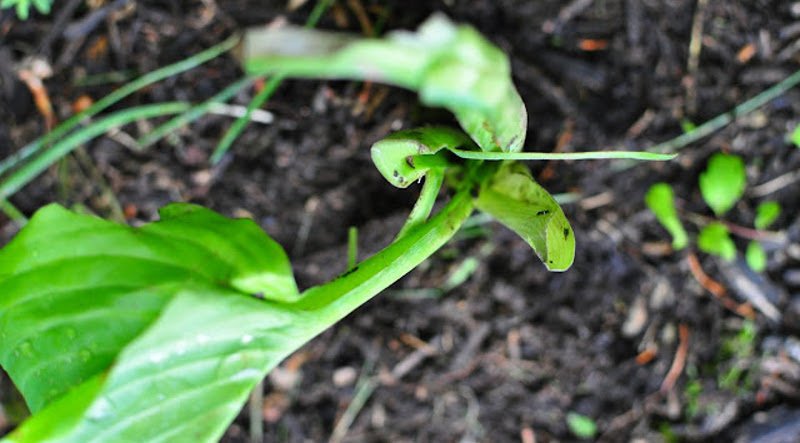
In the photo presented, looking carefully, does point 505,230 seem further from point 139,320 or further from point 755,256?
point 139,320

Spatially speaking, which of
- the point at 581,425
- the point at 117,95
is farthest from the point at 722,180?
the point at 117,95

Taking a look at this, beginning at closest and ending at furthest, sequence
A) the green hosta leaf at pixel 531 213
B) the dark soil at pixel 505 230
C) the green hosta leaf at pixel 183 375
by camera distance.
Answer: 1. the green hosta leaf at pixel 183 375
2. the green hosta leaf at pixel 531 213
3. the dark soil at pixel 505 230

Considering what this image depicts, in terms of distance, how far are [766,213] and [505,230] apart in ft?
1.75

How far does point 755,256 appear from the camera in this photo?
1.42 metres

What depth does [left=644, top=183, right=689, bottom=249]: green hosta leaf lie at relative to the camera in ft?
4.40

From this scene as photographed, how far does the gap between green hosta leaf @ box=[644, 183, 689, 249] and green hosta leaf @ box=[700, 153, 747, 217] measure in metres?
0.07

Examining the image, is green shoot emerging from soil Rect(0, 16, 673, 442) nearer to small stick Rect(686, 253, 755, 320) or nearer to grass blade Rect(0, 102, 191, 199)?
grass blade Rect(0, 102, 191, 199)

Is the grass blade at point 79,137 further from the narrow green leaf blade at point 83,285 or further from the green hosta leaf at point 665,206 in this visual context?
the green hosta leaf at point 665,206

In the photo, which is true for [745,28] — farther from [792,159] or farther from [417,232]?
[417,232]

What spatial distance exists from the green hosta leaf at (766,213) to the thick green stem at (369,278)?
87 cm

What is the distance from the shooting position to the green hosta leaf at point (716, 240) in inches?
53.9

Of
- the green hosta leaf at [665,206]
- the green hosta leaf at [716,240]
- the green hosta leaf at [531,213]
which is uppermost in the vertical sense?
the green hosta leaf at [531,213]

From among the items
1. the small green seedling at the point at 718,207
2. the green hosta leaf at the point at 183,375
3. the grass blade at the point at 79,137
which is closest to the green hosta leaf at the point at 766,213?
the small green seedling at the point at 718,207

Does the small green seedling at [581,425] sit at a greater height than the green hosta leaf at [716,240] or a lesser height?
lesser
